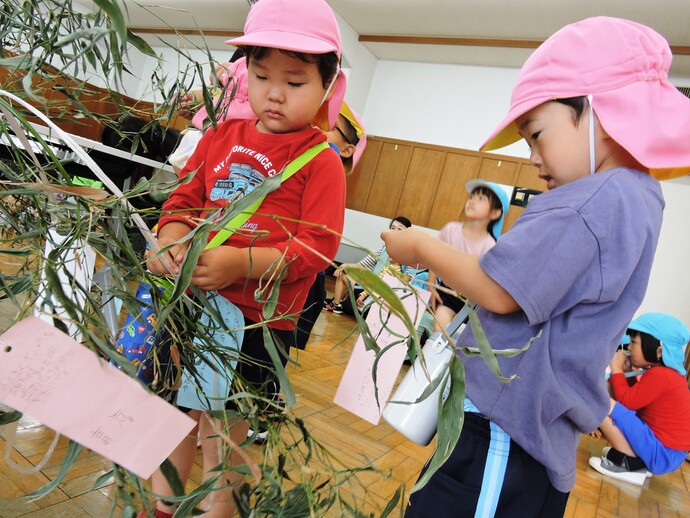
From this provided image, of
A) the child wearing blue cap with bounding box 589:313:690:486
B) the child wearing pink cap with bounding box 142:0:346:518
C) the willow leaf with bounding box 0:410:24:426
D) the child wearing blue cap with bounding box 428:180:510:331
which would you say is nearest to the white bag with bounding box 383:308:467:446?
the child wearing pink cap with bounding box 142:0:346:518

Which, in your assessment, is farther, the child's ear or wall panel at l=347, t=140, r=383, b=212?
wall panel at l=347, t=140, r=383, b=212

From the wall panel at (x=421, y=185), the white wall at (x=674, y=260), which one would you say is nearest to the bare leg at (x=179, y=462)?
the white wall at (x=674, y=260)

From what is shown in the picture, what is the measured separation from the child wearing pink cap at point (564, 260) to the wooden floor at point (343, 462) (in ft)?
0.74

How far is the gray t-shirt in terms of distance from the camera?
0.70 metres

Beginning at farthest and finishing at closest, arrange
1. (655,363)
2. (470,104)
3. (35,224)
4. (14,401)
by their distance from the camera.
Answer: (470,104), (655,363), (35,224), (14,401)

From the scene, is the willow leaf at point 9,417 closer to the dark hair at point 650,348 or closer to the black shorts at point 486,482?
the black shorts at point 486,482

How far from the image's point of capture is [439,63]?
6965 mm

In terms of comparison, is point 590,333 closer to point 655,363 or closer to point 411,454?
point 411,454

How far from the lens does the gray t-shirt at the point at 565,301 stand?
70cm

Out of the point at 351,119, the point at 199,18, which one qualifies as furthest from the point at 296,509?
the point at 199,18

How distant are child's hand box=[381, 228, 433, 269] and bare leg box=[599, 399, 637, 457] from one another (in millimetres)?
2358

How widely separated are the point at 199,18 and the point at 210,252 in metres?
7.89

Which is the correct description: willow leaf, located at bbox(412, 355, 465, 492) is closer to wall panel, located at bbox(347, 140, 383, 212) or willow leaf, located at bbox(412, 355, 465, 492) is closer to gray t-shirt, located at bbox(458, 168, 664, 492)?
gray t-shirt, located at bbox(458, 168, 664, 492)

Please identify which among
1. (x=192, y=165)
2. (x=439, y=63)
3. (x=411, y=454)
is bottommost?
(x=411, y=454)
